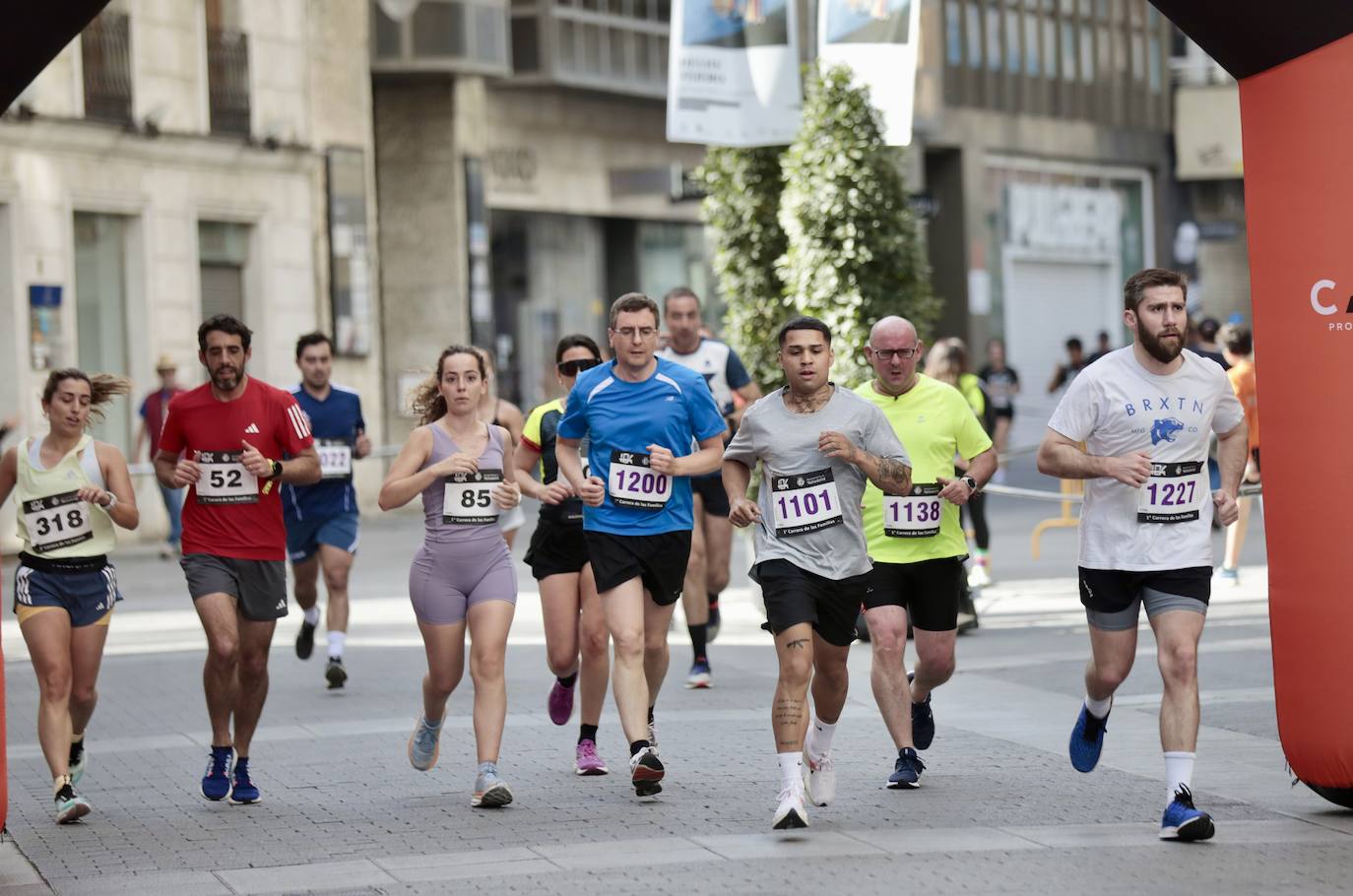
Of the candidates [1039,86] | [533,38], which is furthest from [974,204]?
[533,38]

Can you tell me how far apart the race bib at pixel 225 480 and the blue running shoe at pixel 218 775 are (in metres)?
0.98

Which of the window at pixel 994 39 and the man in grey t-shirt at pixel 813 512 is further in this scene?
the window at pixel 994 39

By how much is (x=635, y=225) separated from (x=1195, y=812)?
3012 cm

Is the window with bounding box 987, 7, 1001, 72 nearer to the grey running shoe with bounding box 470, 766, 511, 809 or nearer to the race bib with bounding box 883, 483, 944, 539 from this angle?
the race bib with bounding box 883, 483, 944, 539

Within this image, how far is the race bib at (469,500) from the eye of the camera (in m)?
9.17

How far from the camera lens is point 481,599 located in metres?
9.09

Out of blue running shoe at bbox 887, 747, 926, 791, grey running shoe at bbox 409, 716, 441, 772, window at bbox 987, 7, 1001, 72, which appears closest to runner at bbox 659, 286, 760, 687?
grey running shoe at bbox 409, 716, 441, 772

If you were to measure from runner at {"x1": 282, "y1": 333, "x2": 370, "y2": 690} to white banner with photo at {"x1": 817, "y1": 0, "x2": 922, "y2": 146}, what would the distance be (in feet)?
13.3

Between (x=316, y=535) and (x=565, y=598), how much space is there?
371 centimetres

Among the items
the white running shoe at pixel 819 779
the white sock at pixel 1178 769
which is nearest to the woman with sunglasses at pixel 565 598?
the white running shoe at pixel 819 779

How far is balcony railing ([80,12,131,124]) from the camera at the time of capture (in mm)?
26375

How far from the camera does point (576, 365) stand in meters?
10.5

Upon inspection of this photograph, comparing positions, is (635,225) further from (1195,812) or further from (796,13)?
(1195,812)

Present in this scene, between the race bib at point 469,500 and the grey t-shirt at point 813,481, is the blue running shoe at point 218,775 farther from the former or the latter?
the grey t-shirt at point 813,481
